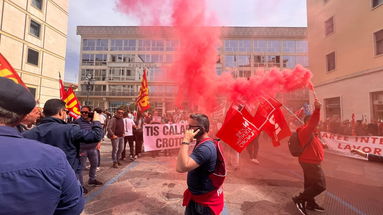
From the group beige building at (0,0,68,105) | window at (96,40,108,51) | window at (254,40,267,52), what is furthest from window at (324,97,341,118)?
window at (96,40,108,51)

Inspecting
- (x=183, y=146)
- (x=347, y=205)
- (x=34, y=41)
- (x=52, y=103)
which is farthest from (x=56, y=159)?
(x=34, y=41)

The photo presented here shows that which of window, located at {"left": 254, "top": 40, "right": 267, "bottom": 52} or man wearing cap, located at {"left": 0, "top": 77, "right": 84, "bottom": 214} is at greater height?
window, located at {"left": 254, "top": 40, "right": 267, "bottom": 52}

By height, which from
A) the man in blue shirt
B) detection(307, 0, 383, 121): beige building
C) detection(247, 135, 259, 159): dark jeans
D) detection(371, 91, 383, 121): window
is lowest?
detection(247, 135, 259, 159): dark jeans

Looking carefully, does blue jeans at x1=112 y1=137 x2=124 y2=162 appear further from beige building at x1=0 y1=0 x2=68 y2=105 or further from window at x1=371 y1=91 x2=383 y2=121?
beige building at x1=0 y1=0 x2=68 y2=105

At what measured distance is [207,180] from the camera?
230 cm

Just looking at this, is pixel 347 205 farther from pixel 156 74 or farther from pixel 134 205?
pixel 156 74

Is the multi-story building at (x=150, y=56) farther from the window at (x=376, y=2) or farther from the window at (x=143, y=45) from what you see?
the window at (x=376, y=2)

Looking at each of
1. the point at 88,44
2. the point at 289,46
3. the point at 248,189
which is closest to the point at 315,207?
the point at 248,189

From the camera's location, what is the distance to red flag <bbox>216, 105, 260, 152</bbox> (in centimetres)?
457

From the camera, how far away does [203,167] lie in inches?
91.1

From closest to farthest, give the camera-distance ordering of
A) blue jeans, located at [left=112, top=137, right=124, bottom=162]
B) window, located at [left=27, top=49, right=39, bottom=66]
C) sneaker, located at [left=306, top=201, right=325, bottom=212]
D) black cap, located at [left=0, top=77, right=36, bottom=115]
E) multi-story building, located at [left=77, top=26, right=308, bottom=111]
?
black cap, located at [left=0, top=77, right=36, bottom=115]
sneaker, located at [left=306, top=201, right=325, bottom=212]
blue jeans, located at [left=112, top=137, right=124, bottom=162]
window, located at [left=27, top=49, right=39, bottom=66]
multi-story building, located at [left=77, top=26, right=308, bottom=111]

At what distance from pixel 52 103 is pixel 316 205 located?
5.17 meters

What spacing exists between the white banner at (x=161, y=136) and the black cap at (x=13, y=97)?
7094 millimetres

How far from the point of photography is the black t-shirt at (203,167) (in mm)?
2217
